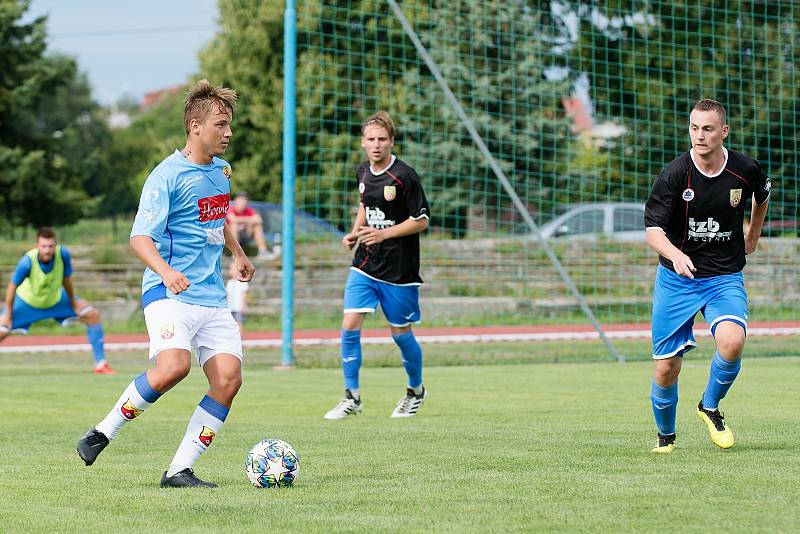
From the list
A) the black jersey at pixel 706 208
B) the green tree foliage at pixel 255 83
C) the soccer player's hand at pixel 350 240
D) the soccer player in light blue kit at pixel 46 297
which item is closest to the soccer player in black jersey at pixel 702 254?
the black jersey at pixel 706 208

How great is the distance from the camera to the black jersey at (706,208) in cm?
680

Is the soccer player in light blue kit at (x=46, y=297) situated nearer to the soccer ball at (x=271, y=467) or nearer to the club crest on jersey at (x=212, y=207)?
the club crest on jersey at (x=212, y=207)

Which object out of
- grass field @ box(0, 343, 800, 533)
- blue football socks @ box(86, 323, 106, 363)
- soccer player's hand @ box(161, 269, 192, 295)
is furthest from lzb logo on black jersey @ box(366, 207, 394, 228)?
blue football socks @ box(86, 323, 106, 363)

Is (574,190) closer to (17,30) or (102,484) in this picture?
(102,484)

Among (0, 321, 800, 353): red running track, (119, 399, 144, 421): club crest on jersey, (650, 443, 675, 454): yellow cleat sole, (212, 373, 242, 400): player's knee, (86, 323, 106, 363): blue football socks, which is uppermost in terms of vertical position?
(212, 373, 242, 400): player's knee

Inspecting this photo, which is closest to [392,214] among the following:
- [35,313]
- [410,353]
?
[410,353]

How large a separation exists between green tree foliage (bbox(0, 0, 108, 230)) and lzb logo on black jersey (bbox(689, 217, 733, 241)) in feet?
90.1

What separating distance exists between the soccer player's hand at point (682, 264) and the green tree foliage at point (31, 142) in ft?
91.0

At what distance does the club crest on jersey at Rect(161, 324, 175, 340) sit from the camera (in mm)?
5840

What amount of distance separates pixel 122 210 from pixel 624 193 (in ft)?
184

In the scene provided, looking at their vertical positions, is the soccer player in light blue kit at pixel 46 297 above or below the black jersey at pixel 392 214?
below

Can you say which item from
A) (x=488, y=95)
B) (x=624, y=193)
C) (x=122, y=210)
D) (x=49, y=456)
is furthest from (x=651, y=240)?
(x=122, y=210)

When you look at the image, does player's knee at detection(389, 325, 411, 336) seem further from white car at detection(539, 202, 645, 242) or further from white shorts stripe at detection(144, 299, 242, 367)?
white car at detection(539, 202, 645, 242)

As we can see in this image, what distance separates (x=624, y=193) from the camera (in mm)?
19844
